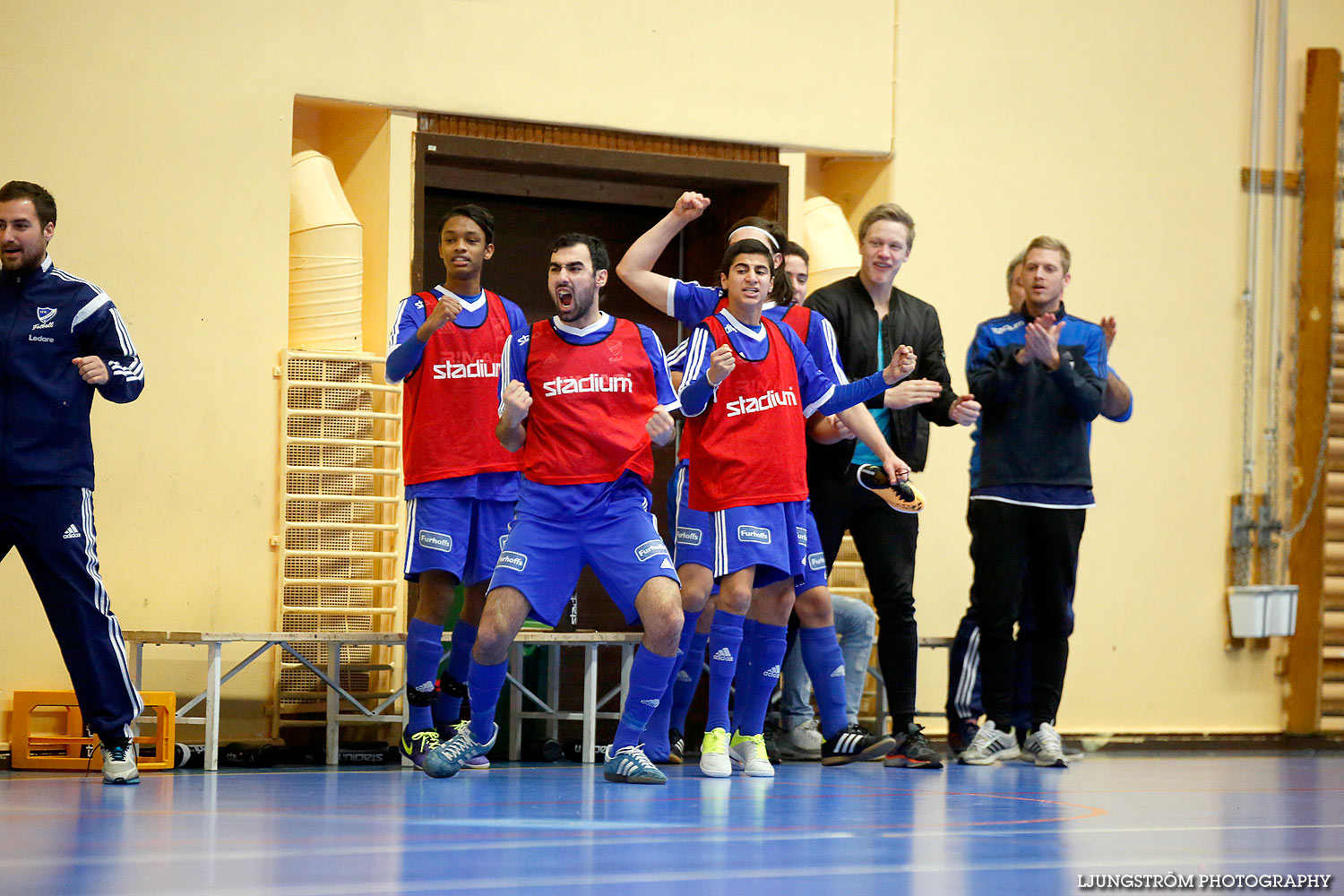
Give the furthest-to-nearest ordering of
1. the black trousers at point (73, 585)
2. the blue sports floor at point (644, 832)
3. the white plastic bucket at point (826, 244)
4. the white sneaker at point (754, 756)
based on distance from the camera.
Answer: the white plastic bucket at point (826, 244) < the white sneaker at point (754, 756) < the black trousers at point (73, 585) < the blue sports floor at point (644, 832)

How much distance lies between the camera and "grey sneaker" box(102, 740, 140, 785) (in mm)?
5312

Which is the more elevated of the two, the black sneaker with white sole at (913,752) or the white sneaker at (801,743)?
the black sneaker with white sole at (913,752)

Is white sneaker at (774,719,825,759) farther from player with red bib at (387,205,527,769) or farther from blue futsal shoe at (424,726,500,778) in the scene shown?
blue futsal shoe at (424,726,500,778)

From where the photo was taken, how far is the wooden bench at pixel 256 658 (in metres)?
6.39

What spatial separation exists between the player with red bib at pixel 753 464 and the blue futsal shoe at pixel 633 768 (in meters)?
0.43

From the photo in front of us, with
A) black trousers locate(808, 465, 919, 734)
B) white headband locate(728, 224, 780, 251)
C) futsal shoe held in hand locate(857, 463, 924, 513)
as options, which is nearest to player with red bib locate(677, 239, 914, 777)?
white headband locate(728, 224, 780, 251)

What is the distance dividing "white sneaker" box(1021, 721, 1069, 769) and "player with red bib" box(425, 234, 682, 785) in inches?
89.3

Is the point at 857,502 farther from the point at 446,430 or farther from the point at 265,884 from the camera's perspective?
the point at 265,884

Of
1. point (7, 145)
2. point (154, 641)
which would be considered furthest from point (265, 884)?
point (7, 145)

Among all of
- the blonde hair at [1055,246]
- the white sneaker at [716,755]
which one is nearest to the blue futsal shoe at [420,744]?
the white sneaker at [716,755]

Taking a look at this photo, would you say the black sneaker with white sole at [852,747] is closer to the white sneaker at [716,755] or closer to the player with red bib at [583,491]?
the white sneaker at [716,755]

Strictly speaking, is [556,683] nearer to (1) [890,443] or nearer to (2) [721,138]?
(1) [890,443]

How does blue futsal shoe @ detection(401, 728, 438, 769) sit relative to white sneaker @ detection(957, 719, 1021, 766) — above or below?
above

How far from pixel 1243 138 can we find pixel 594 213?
3.98 metres
